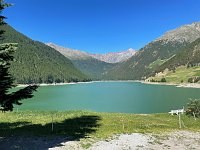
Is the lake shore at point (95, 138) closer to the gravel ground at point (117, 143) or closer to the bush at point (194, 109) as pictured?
the gravel ground at point (117, 143)

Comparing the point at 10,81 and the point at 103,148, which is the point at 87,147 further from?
the point at 10,81

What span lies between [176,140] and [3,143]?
57.4ft

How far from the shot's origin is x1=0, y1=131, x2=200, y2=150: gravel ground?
29391mm

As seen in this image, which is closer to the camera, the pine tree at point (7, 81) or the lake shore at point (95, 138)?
the pine tree at point (7, 81)

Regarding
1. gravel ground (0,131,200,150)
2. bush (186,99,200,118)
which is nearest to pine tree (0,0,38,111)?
gravel ground (0,131,200,150)

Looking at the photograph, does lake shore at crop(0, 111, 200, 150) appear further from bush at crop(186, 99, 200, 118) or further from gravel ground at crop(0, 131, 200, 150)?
bush at crop(186, 99, 200, 118)

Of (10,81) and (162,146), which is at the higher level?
(10,81)

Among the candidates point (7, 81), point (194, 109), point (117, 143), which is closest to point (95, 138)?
point (117, 143)

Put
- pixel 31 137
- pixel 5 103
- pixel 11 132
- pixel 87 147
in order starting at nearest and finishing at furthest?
1. pixel 5 103
2. pixel 87 147
3. pixel 31 137
4. pixel 11 132

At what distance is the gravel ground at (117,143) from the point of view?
29.4 m

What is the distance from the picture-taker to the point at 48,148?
93.9ft

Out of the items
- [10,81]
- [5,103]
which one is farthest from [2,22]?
[5,103]

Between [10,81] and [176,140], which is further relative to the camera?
[176,140]

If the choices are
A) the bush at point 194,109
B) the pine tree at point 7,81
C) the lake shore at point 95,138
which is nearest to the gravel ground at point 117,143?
the lake shore at point 95,138
